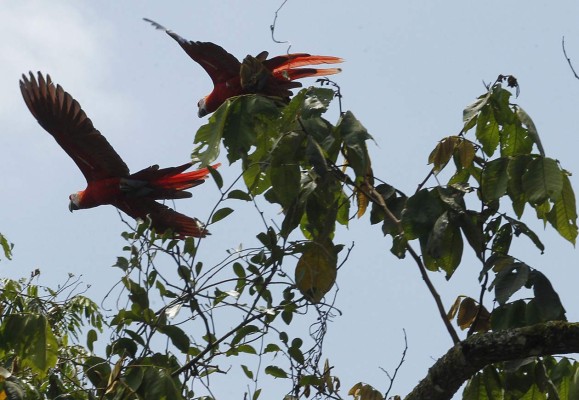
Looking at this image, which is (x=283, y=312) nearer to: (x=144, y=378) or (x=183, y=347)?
(x=183, y=347)

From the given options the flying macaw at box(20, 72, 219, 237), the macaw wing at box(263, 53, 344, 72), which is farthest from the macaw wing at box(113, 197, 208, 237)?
the macaw wing at box(263, 53, 344, 72)

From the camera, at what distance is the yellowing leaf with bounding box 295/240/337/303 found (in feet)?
7.98

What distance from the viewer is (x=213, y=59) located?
14.7 ft

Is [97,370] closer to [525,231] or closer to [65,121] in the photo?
[525,231]

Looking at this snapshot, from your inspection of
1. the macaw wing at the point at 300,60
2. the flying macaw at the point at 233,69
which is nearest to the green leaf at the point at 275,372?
the flying macaw at the point at 233,69

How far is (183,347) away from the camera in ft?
7.52

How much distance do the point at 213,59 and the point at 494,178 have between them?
242 centimetres

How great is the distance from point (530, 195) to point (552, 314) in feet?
0.96

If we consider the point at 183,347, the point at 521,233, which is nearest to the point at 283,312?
the point at 183,347

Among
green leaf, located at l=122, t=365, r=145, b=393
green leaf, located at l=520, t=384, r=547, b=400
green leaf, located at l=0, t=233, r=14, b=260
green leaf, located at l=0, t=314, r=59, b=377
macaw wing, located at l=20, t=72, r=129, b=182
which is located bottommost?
green leaf, located at l=122, t=365, r=145, b=393

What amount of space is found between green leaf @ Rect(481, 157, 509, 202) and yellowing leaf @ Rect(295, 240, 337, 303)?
17.4 inches

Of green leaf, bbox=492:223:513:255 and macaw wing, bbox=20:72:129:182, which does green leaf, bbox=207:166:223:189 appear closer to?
green leaf, bbox=492:223:513:255

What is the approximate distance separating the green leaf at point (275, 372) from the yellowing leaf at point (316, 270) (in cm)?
31

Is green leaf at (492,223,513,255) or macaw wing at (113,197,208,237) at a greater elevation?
macaw wing at (113,197,208,237)
